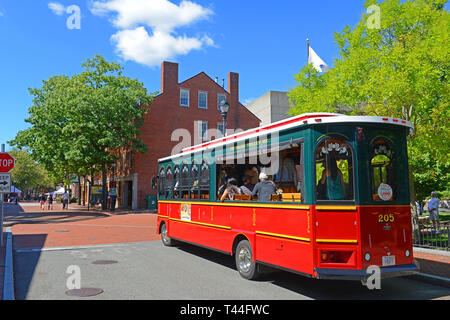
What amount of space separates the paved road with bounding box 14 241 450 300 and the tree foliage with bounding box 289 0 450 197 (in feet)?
19.2

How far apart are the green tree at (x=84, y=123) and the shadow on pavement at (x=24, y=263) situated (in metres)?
17.8

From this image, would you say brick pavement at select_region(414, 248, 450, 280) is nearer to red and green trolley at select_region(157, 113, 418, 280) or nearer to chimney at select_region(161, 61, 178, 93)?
red and green trolley at select_region(157, 113, 418, 280)

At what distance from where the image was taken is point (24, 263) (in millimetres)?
9555

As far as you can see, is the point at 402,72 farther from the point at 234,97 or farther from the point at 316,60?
the point at 234,97

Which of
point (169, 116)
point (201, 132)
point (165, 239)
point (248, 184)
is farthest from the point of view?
point (201, 132)

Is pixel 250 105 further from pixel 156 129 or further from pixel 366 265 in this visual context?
pixel 366 265

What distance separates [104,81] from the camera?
3572 centimetres

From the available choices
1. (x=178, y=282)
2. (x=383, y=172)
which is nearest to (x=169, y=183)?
(x=178, y=282)

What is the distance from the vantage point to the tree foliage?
11.0 m

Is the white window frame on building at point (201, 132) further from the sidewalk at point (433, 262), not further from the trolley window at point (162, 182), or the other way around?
the sidewalk at point (433, 262)

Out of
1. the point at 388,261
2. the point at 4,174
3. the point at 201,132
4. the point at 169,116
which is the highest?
the point at 169,116

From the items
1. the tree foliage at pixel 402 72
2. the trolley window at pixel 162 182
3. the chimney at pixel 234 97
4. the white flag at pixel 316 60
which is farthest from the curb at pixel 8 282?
the chimney at pixel 234 97

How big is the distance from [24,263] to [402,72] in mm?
11770

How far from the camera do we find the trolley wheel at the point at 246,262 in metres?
7.68
